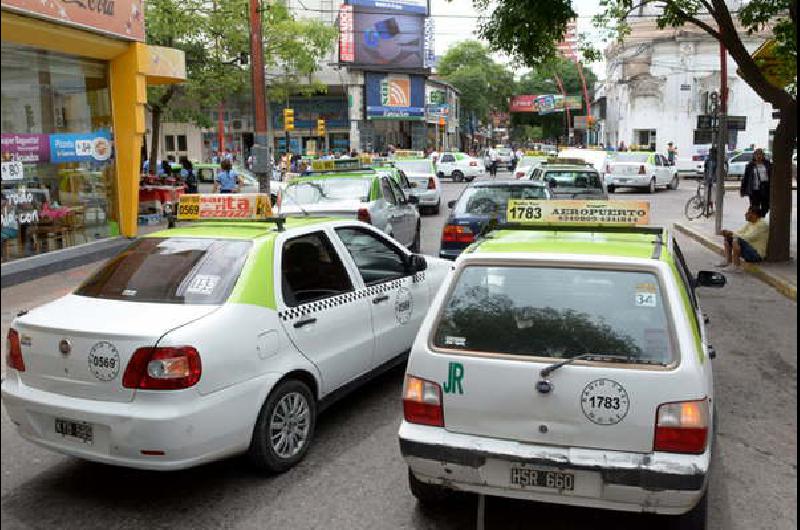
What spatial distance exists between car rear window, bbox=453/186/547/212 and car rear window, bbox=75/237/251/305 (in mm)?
6508

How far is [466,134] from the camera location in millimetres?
92062

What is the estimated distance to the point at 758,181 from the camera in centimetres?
1392

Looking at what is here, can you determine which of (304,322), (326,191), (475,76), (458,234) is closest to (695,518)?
(304,322)

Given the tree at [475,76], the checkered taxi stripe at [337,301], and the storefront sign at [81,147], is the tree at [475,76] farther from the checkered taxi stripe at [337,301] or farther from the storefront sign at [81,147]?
the checkered taxi stripe at [337,301]

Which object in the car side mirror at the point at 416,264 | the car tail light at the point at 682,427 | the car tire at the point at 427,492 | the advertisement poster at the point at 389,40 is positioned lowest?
the car tire at the point at 427,492

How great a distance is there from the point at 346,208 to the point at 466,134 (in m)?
82.8

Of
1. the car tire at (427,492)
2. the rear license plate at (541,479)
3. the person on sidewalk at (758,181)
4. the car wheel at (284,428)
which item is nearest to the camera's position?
the rear license plate at (541,479)

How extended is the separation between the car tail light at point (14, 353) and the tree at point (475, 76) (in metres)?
75.4

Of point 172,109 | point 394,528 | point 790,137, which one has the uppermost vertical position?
point 172,109

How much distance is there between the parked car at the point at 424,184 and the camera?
70.2 ft

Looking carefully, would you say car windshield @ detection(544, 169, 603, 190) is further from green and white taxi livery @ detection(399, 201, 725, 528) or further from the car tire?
the car tire

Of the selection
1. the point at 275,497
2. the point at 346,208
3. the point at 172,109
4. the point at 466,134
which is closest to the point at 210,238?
the point at 275,497

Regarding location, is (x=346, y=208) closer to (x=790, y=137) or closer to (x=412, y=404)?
(x=790, y=137)

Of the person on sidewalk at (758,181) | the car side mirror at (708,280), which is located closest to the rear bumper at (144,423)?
the car side mirror at (708,280)
